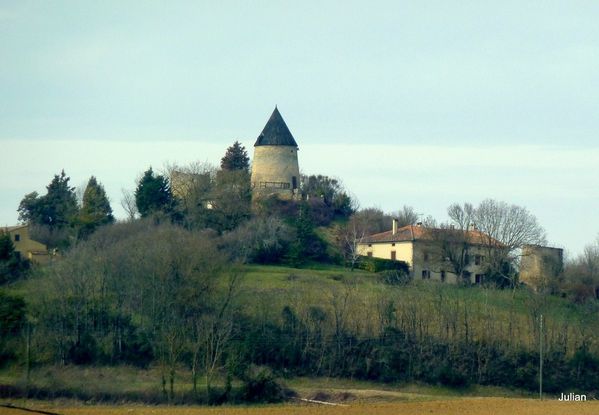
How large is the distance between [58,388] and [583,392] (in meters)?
19.9

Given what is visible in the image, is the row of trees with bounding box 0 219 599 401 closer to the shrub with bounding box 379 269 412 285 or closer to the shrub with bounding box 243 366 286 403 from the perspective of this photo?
the shrub with bounding box 243 366 286 403

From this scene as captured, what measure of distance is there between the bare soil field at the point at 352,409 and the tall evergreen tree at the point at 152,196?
25.9m

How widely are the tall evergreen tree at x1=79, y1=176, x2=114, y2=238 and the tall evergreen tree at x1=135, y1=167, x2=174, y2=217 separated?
6.64ft

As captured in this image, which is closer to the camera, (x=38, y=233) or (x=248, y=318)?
(x=248, y=318)

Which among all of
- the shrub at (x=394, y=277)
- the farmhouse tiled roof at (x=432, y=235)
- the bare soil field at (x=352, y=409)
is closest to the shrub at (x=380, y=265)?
the shrub at (x=394, y=277)

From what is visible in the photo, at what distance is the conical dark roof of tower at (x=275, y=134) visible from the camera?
65.2m

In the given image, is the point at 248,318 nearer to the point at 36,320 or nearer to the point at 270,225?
the point at 36,320

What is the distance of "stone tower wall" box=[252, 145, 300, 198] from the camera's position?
2542 inches

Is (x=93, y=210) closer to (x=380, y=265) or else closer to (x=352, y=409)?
(x=380, y=265)

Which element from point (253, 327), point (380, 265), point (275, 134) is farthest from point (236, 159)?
point (253, 327)

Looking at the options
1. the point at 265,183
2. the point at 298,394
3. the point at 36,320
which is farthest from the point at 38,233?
the point at 298,394

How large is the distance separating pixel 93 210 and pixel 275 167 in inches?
479

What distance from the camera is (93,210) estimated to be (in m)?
58.3

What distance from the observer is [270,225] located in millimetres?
55250
